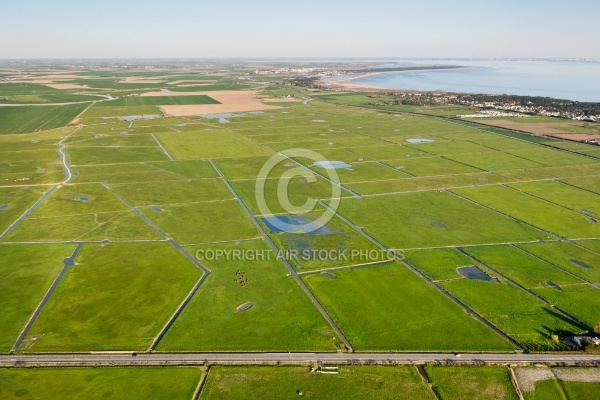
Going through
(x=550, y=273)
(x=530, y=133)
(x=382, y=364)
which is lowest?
(x=382, y=364)

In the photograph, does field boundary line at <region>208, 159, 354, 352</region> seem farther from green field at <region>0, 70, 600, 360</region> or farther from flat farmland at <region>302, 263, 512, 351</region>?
flat farmland at <region>302, 263, 512, 351</region>

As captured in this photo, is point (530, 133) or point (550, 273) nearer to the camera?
point (550, 273)

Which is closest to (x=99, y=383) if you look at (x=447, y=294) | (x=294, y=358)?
(x=294, y=358)

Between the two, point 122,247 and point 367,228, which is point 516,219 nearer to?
point 367,228

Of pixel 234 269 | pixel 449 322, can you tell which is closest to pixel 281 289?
pixel 234 269

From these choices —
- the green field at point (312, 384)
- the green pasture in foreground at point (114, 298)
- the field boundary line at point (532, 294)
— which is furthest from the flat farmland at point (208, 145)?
the green field at point (312, 384)

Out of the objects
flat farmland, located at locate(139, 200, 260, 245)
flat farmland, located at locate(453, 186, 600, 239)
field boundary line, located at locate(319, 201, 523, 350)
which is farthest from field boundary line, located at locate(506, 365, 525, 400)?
flat farmland, located at locate(139, 200, 260, 245)
